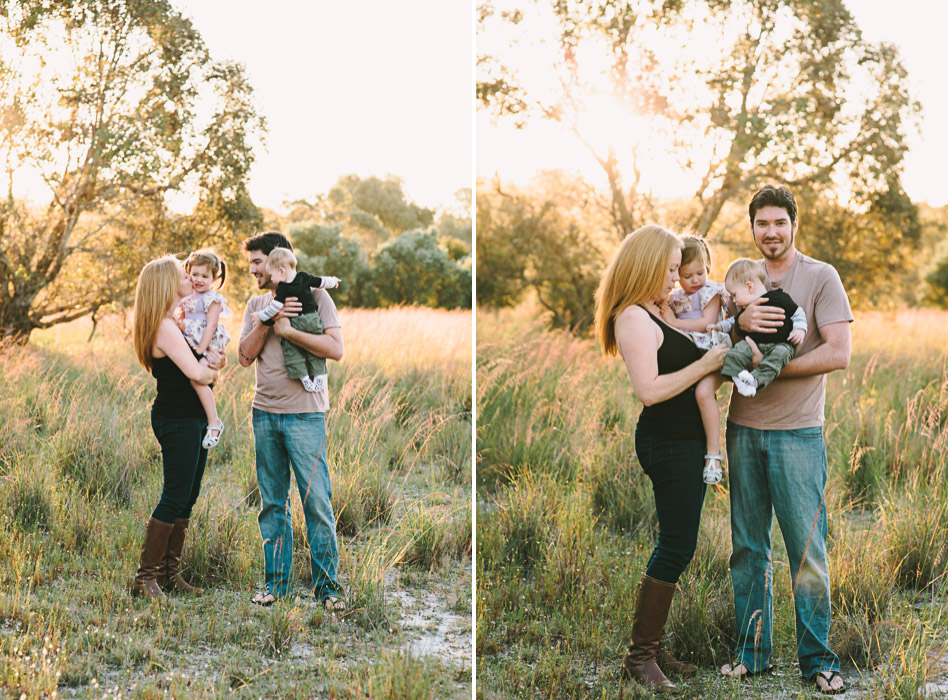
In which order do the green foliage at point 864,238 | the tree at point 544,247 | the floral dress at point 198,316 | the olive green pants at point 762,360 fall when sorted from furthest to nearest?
1. the tree at point 544,247
2. the green foliage at point 864,238
3. the floral dress at point 198,316
4. the olive green pants at point 762,360

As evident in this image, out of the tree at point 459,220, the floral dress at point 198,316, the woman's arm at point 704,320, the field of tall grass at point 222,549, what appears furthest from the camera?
the tree at point 459,220

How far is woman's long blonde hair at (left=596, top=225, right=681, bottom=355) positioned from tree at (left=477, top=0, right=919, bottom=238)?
5369mm

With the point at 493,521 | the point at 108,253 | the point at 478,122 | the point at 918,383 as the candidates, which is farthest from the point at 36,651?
the point at 478,122

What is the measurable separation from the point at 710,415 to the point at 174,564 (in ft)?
7.44

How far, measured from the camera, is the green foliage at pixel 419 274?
28.6ft

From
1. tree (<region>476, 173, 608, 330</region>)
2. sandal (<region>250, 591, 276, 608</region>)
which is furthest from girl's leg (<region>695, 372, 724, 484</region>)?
tree (<region>476, 173, 608, 330</region>)

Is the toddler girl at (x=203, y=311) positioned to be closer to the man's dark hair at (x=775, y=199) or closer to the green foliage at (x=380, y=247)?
the man's dark hair at (x=775, y=199)

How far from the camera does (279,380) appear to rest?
9.50 feet

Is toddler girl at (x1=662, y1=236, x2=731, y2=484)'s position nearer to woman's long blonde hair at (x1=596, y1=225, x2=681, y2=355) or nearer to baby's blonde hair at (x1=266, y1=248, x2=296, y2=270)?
woman's long blonde hair at (x1=596, y1=225, x2=681, y2=355)

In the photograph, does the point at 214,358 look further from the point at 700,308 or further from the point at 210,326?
the point at 700,308

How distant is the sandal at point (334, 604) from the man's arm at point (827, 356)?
6.31ft

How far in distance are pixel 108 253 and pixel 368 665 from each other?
4597 mm

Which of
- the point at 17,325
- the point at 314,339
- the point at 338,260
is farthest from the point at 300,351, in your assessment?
the point at 338,260

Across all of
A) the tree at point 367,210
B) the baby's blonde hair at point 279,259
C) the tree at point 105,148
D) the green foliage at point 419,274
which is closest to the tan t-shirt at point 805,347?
the baby's blonde hair at point 279,259
